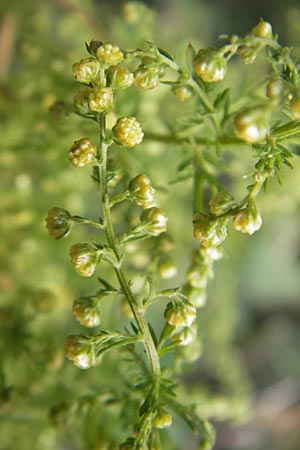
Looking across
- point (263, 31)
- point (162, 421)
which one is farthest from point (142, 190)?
point (162, 421)

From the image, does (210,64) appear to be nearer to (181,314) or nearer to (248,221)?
(248,221)

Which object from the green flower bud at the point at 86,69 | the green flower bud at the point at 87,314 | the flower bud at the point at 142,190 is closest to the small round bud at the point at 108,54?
the green flower bud at the point at 86,69

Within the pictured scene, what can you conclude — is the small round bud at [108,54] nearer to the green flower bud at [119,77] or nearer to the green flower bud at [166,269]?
the green flower bud at [119,77]

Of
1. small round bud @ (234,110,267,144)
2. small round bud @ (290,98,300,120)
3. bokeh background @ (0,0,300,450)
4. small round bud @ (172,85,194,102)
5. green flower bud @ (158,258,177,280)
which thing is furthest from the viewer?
bokeh background @ (0,0,300,450)

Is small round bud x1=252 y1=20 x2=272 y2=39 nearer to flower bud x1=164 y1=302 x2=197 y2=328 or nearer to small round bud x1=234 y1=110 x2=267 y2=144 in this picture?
small round bud x1=234 y1=110 x2=267 y2=144

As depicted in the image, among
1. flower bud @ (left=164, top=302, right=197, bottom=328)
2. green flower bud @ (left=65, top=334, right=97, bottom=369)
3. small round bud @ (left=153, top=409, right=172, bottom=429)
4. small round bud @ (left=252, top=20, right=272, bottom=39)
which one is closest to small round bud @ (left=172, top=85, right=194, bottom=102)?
small round bud @ (left=252, top=20, right=272, bottom=39)
